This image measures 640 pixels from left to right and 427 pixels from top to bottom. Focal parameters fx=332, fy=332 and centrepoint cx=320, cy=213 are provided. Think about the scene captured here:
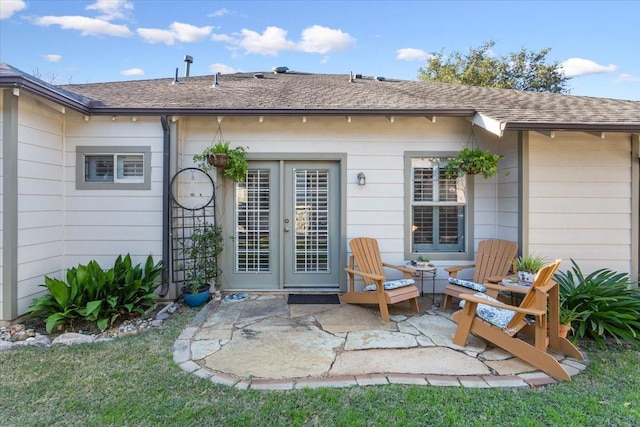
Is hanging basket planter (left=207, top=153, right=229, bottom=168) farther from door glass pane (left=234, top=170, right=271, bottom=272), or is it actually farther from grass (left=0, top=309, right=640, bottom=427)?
grass (left=0, top=309, right=640, bottom=427)

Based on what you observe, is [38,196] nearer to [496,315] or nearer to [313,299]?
[313,299]

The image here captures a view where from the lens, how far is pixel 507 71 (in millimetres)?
17344

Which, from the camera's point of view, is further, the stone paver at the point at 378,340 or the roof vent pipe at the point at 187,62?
the roof vent pipe at the point at 187,62

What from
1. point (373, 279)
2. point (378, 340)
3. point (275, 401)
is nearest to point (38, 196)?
point (275, 401)

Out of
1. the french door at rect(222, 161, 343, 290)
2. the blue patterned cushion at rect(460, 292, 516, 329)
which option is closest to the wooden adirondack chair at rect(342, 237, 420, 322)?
the french door at rect(222, 161, 343, 290)

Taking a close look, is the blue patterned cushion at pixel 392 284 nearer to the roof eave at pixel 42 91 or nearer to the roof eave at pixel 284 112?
the roof eave at pixel 284 112

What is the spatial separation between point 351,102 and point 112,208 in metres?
3.77

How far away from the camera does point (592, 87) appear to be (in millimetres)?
16562

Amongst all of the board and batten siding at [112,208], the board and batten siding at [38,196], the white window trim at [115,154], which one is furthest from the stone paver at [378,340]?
the board and batten siding at [38,196]

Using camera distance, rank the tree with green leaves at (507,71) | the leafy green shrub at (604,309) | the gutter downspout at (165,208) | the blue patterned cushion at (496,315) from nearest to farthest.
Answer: the blue patterned cushion at (496,315) → the leafy green shrub at (604,309) → the gutter downspout at (165,208) → the tree with green leaves at (507,71)

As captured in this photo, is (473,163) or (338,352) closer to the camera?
(338,352)

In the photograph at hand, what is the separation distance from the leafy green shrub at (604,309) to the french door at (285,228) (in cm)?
289

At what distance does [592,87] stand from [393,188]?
18031 millimetres

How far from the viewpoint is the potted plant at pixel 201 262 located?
14.8ft
